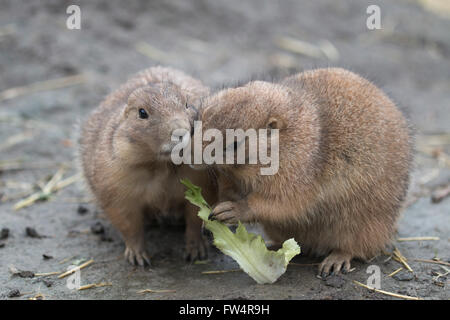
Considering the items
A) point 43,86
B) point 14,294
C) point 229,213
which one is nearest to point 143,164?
point 229,213

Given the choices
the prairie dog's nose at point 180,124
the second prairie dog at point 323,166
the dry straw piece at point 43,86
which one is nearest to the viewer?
the prairie dog's nose at point 180,124

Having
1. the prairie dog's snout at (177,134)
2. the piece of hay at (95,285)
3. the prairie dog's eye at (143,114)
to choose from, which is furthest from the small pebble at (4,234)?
the prairie dog's snout at (177,134)

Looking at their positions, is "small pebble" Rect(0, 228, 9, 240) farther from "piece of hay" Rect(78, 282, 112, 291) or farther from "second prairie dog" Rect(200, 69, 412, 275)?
"second prairie dog" Rect(200, 69, 412, 275)

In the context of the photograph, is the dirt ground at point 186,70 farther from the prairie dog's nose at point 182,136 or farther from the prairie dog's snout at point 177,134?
the prairie dog's nose at point 182,136

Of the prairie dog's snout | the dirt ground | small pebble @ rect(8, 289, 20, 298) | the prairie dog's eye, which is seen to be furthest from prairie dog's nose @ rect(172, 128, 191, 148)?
small pebble @ rect(8, 289, 20, 298)
